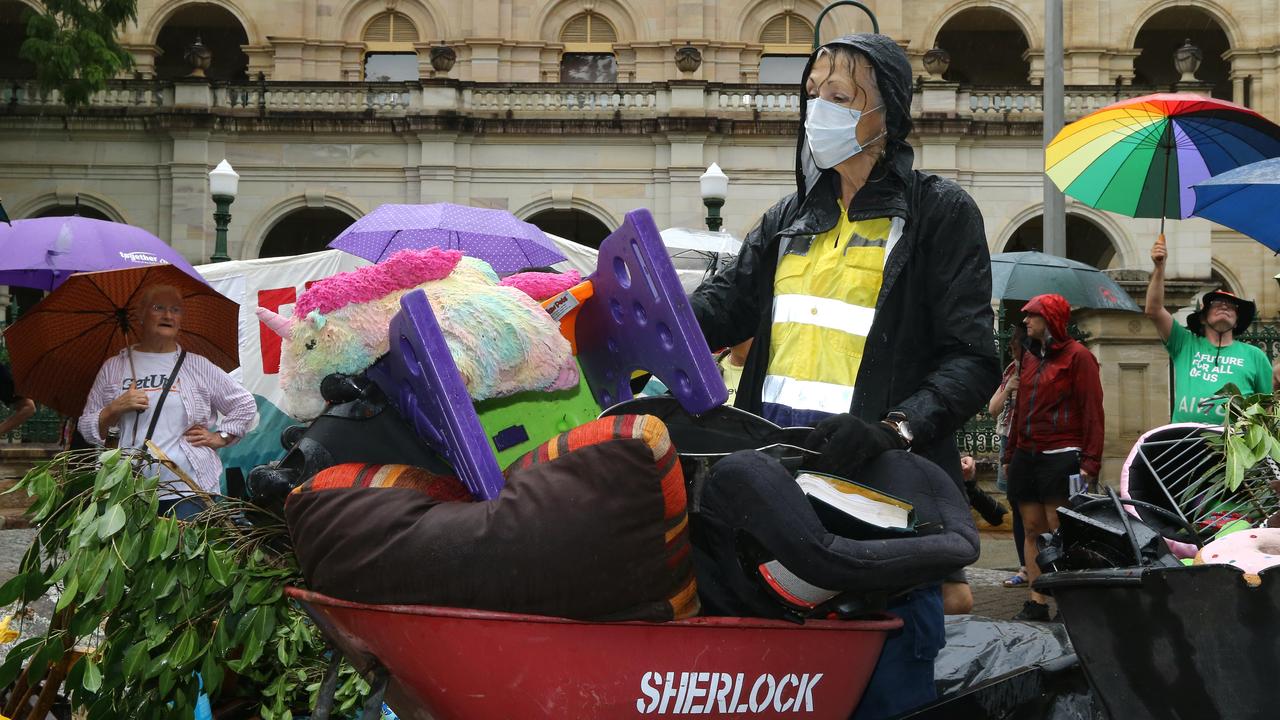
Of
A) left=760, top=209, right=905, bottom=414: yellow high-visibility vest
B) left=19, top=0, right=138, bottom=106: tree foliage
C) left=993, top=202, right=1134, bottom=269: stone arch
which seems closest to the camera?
left=760, top=209, right=905, bottom=414: yellow high-visibility vest

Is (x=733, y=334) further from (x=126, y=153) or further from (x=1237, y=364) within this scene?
(x=126, y=153)

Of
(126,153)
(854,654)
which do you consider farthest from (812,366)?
→ (126,153)

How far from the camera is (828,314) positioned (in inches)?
120

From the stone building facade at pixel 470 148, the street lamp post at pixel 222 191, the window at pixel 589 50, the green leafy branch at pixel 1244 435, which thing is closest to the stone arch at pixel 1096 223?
the stone building facade at pixel 470 148

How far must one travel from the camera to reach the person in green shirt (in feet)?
23.2

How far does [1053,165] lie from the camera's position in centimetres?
726

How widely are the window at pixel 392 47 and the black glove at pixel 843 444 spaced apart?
34.2 meters

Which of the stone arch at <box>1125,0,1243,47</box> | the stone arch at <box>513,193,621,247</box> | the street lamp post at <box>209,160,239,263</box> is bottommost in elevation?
the street lamp post at <box>209,160,239,263</box>

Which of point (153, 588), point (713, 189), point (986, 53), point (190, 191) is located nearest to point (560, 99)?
point (190, 191)

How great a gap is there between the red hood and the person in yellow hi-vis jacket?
5246 millimetres

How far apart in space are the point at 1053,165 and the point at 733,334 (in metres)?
4.49

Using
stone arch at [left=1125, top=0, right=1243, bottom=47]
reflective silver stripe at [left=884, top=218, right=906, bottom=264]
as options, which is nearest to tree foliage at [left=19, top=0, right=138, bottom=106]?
reflective silver stripe at [left=884, top=218, right=906, bottom=264]

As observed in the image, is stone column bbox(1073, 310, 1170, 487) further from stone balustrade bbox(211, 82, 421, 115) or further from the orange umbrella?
stone balustrade bbox(211, 82, 421, 115)

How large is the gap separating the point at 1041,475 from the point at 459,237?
200 inches
